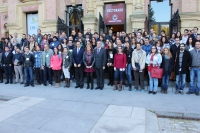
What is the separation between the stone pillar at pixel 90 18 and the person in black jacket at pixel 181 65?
738 centimetres

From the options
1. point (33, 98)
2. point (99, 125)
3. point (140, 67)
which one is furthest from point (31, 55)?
point (99, 125)

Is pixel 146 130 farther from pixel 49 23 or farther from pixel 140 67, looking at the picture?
pixel 49 23

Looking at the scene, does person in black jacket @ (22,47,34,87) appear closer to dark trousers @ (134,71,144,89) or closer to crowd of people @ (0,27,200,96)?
crowd of people @ (0,27,200,96)

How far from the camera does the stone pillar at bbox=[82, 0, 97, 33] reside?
1320 centimetres

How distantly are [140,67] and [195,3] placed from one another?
6.86m

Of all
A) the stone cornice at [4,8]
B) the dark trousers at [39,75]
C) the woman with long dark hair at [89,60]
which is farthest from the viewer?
the stone cornice at [4,8]

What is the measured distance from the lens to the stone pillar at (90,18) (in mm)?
13203

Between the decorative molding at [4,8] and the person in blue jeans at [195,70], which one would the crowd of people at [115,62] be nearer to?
the person in blue jeans at [195,70]

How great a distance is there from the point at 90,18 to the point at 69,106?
28.8ft

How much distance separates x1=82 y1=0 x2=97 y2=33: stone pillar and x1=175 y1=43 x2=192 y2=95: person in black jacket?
738 cm

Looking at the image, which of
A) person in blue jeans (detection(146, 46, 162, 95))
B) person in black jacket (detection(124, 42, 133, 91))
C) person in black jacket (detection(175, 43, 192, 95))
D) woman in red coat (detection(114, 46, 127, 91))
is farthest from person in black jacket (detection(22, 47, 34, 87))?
person in black jacket (detection(175, 43, 192, 95))

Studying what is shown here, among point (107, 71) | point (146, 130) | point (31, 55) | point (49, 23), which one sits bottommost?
point (146, 130)

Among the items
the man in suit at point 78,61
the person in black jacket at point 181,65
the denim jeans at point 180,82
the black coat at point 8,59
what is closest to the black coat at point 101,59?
the man in suit at point 78,61

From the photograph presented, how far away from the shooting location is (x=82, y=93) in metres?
7.54
